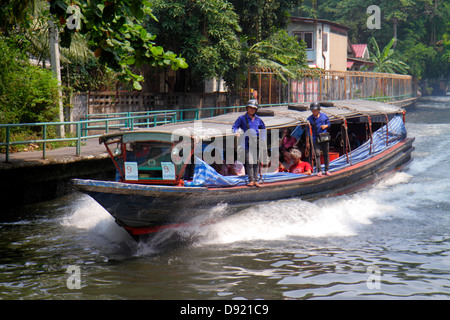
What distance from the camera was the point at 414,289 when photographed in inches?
291

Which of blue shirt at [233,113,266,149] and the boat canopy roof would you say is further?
blue shirt at [233,113,266,149]

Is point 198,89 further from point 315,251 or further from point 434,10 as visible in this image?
point 434,10

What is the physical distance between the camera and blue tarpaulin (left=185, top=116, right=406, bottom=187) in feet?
30.3

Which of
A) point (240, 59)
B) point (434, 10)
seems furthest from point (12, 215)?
point (434, 10)

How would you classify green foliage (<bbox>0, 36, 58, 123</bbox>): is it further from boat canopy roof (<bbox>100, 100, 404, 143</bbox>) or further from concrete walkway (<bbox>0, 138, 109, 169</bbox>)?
boat canopy roof (<bbox>100, 100, 404, 143</bbox>)

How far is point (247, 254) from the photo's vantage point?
29.0 ft

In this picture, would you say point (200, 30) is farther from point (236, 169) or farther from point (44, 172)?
point (236, 169)

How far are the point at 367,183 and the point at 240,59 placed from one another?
10.3 meters


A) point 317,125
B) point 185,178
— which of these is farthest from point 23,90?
point 317,125

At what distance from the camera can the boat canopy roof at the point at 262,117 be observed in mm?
9250

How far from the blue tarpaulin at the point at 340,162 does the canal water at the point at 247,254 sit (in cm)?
49

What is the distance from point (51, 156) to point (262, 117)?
202 inches

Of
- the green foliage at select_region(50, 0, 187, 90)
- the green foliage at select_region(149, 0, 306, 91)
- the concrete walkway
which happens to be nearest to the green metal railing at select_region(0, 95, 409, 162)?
the concrete walkway

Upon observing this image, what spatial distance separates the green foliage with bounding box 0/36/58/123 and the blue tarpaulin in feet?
21.4
